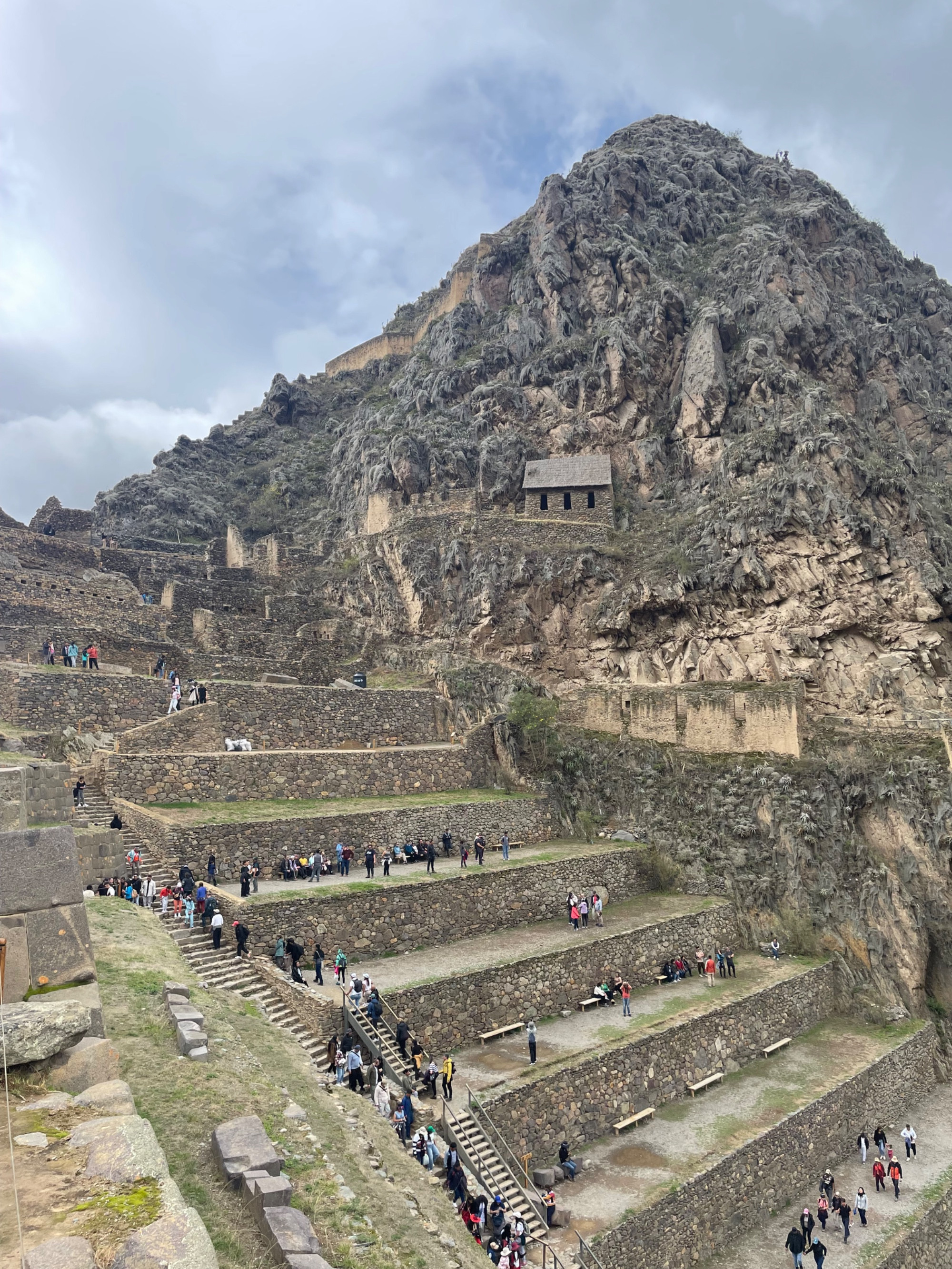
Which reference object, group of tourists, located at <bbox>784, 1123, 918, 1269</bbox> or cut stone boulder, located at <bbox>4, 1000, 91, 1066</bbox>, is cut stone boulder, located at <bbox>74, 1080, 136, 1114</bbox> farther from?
group of tourists, located at <bbox>784, 1123, 918, 1269</bbox>

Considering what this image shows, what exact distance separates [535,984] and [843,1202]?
689 cm

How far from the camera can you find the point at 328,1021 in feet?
44.7

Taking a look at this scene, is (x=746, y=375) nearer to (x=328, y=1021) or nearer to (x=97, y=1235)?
(x=328, y=1021)

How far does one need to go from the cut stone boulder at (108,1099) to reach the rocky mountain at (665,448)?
82.8 ft

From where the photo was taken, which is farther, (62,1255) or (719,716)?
(719,716)

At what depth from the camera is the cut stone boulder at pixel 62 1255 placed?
156 inches

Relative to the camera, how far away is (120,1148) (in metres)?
5.23

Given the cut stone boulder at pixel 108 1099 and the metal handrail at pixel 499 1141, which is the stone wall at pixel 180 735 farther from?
the cut stone boulder at pixel 108 1099

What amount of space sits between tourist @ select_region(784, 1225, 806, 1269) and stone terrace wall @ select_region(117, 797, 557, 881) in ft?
34.9

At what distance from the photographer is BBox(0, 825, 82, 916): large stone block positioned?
776cm

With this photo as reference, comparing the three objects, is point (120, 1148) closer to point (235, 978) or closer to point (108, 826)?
point (235, 978)

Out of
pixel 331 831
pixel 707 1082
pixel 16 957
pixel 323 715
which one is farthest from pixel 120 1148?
pixel 323 715

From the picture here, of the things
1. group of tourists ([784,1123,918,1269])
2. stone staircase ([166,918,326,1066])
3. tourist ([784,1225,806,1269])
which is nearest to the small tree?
group of tourists ([784,1123,918,1269])

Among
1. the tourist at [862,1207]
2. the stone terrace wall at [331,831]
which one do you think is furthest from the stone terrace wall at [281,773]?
the tourist at [862,1207]
